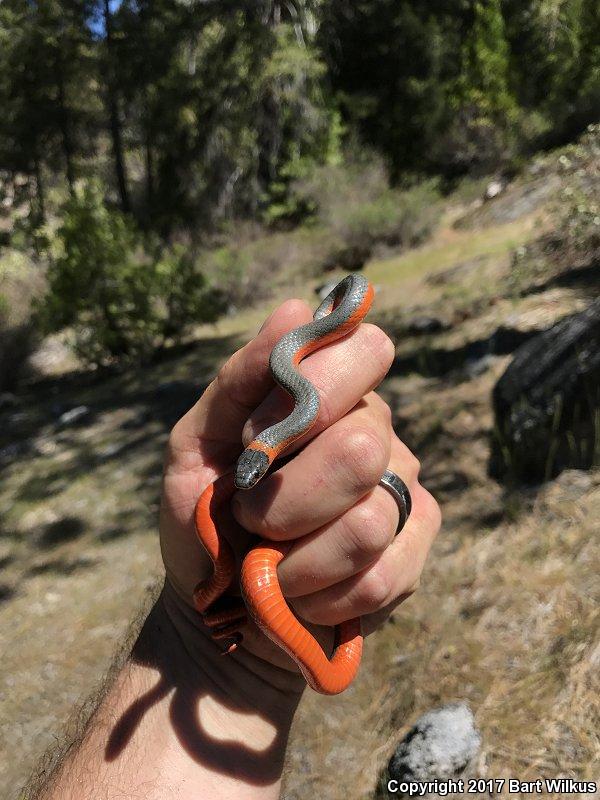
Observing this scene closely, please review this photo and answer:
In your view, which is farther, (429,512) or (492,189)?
Answer: (492,189)

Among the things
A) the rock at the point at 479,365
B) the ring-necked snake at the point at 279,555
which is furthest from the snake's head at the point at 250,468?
the rock at the point at 479,365

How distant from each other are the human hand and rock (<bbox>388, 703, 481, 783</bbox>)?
1154mm

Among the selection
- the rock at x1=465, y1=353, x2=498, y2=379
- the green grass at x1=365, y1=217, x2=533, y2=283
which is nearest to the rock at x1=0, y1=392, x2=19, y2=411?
the green grass at x1=365, y1=217, x2=533, y2=283

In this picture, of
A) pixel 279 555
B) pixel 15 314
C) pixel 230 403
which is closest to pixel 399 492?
pixel 279 555

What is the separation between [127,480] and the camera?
255 inches

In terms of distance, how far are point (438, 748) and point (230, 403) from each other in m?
2.13

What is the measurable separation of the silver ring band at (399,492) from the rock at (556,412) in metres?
2.67

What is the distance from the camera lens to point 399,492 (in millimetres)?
1992

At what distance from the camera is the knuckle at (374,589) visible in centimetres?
182

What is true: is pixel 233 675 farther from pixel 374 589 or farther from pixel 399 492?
pixel 399 492

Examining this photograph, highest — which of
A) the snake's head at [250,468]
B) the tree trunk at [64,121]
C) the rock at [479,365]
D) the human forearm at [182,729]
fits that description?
the tree trunk at [64,121]

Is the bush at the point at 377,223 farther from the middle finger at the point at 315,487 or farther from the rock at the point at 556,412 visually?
the middle finger at the point at 315,487

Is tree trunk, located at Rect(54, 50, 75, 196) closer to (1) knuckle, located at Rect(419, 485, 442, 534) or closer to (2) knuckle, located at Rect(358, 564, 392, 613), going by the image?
(1) knuckle, located at Rect(419, 485, 442, 534)

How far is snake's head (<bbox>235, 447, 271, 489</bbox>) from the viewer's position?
171cm
